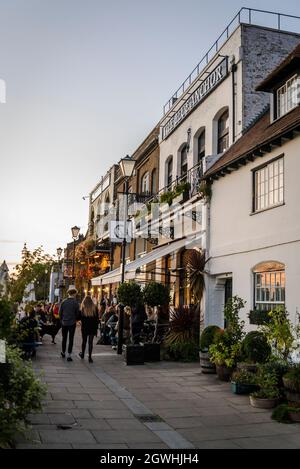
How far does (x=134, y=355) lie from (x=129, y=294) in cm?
203

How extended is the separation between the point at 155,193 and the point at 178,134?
3543 millimetres

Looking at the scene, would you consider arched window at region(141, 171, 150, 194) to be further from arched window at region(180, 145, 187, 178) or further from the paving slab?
the paving slab

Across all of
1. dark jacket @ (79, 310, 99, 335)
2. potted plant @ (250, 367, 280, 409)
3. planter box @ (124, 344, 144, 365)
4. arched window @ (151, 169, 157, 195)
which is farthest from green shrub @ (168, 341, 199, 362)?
arched window @ (151, 169, 157, 195)

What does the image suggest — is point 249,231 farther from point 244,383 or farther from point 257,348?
point 244,383

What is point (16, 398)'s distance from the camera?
215 inches

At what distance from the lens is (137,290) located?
Result: 14203mm

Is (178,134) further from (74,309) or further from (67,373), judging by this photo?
(67,373)

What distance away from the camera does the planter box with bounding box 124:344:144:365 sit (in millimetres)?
12492

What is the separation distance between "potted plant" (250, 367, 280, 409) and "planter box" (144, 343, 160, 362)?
5.25 metres

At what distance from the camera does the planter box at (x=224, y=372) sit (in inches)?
404

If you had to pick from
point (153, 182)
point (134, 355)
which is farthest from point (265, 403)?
point (153, 182)

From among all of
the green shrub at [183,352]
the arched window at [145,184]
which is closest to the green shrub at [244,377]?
the green shrub at [183,352]

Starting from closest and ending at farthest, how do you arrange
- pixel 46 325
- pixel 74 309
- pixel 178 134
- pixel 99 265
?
pixel 74 309 → pixel 46 325 → pixel 178 134 → pixel 99 265

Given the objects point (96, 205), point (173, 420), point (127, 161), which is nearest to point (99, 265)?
point (96, 205)
